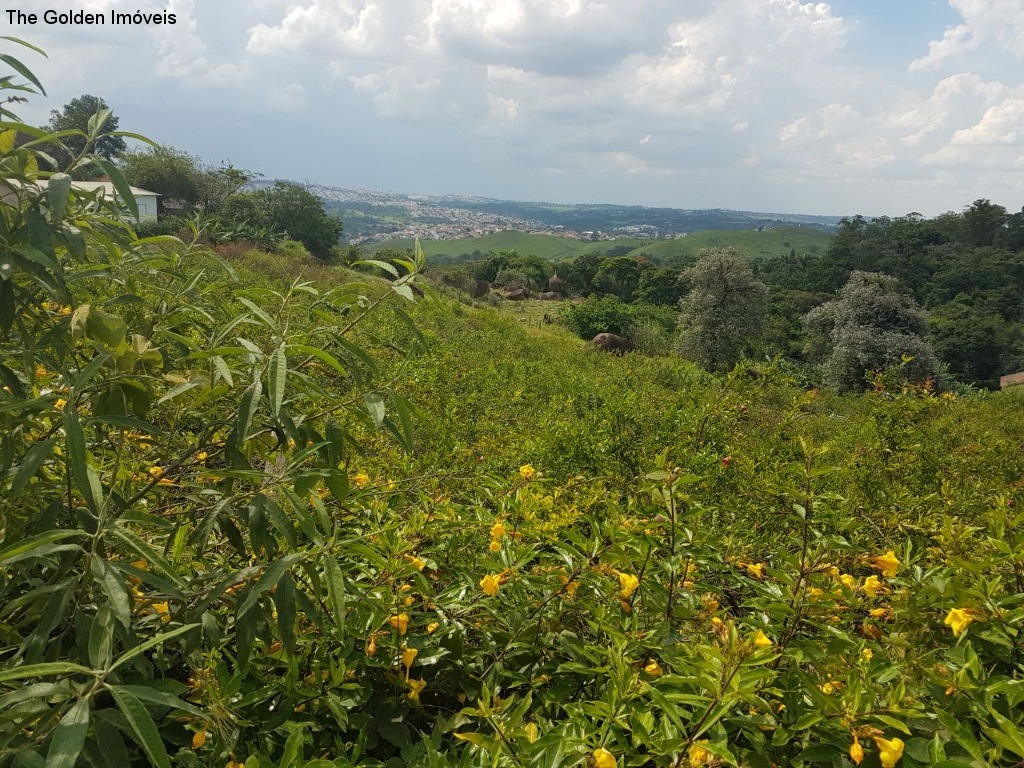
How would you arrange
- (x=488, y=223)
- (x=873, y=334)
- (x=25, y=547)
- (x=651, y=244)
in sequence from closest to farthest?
(x=25, y=547), (x=873, y=334), (x=651, y=244), (x=488, y=223)

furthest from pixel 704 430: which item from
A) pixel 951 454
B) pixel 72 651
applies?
pixel 72 651

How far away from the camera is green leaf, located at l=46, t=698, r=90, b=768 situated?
1.91ft

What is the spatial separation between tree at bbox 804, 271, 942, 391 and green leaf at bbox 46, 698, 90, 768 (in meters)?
21.0

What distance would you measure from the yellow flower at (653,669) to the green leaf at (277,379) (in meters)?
0.78

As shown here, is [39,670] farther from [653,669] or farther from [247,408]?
[653,669]

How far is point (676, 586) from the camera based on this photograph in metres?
1.41

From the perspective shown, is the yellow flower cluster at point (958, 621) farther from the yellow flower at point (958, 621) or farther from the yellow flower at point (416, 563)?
the yellow flower at point (416, 563)

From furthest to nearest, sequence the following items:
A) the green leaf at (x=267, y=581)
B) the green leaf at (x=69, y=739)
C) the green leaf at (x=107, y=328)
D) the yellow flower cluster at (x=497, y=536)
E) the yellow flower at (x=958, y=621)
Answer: the yellow flower cluster at (x=497, y=536)
the yellow flower at (x=958, y=621)
the green leaf at (x=107, y=328)
the green leaf at (x=267, y=581)
the green leaf at (x=69, y=739)

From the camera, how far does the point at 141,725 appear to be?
615 millimetres

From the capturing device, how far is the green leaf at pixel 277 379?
2.99ft

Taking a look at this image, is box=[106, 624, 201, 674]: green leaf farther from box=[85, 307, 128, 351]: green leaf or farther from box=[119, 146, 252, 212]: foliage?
box=[119, 146, 252, 212]: foliage

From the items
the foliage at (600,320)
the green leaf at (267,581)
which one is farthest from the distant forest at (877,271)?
the green leaf at (267,581)

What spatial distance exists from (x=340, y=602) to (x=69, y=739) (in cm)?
33

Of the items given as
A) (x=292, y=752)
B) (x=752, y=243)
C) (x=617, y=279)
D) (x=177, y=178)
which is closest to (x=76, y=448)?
(x=292, y=752)
